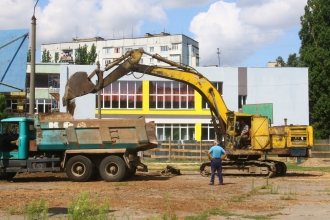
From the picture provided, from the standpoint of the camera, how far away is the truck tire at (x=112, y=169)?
2017cm

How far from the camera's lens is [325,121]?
51125 mm

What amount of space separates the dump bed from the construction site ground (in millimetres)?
1457

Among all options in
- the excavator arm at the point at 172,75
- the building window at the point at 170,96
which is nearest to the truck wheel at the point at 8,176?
the excavator arm at the point at 172,75

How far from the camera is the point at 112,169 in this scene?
20.3m

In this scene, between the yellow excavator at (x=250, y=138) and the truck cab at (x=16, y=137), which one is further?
the yellow excavator at (x=250, y=138)

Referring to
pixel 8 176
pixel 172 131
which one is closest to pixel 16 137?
pixel 8 176

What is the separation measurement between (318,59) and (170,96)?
15022mm

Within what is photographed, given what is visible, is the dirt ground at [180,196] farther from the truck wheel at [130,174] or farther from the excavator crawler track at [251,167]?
the excavator crawler track at [251,167]

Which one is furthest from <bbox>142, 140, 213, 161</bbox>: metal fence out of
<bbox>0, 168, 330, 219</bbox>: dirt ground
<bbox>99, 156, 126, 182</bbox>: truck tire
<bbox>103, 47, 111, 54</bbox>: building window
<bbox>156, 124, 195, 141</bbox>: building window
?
<bbox>103, 47, 111, 54</bbox>: building window

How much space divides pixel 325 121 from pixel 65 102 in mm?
35800

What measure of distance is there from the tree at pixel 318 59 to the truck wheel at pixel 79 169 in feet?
116

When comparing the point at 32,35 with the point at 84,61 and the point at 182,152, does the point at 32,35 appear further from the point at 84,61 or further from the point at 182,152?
the point at 84,61

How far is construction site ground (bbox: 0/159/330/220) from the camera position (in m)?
12.2

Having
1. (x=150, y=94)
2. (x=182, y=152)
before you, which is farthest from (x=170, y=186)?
(x=150, y=94)
